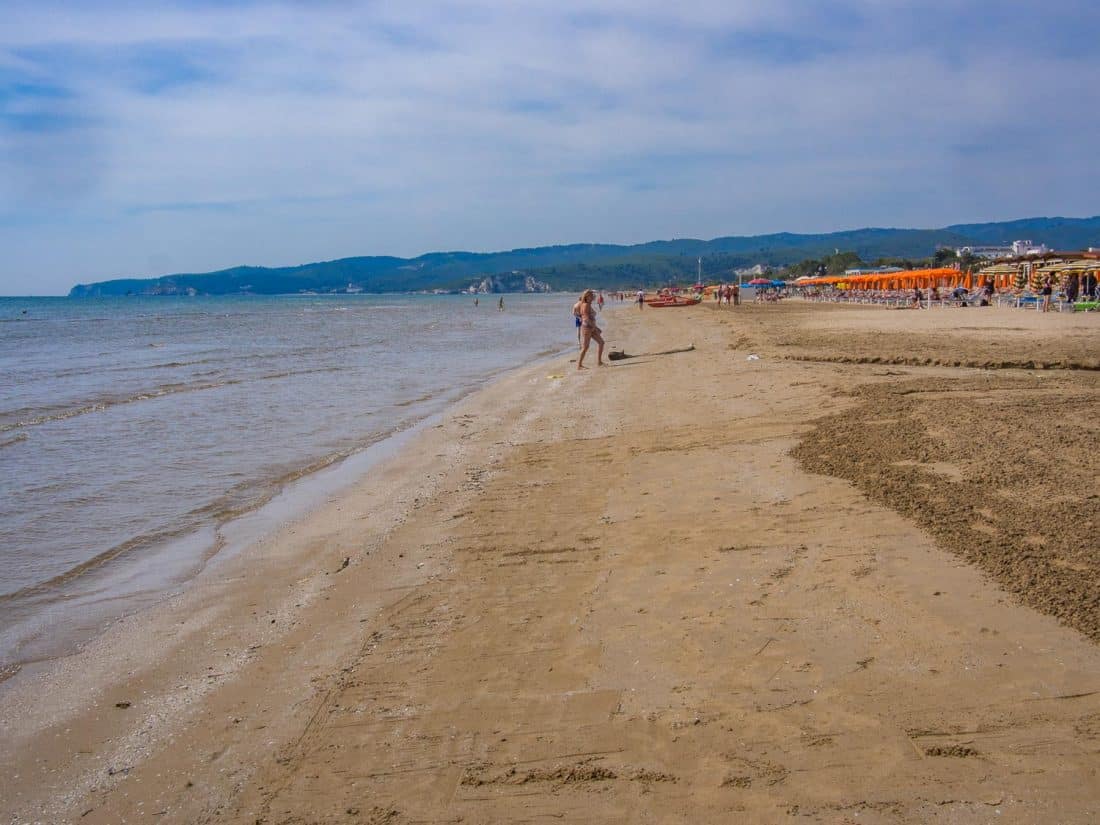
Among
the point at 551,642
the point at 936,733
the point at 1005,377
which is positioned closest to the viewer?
the point at 936,733

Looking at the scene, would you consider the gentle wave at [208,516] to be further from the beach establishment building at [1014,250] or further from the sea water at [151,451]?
the beach establishment building at [1014,250]

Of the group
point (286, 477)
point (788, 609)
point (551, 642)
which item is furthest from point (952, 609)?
point (286, 477)

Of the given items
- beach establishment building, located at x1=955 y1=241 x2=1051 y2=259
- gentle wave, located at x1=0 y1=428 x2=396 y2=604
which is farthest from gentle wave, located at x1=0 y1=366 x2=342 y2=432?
beach establishment building, located at x1=955 y1=241 x2=1051 y2=259

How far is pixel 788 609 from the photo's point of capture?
4.08 meters

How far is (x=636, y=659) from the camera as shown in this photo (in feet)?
12.2

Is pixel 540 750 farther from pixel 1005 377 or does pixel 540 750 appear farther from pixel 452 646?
pixel 1005 377

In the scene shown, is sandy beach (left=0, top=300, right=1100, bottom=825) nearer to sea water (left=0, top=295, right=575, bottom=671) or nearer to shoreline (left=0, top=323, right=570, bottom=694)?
shoreline (left=0, top=323, right=570, bottom=694)

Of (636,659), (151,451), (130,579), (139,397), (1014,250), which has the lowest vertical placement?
(130,579)

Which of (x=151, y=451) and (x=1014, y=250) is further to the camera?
(x=1014, y=250)

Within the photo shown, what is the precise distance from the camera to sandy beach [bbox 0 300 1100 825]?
2.83 metres

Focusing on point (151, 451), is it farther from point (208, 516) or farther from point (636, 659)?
point (636, 659)

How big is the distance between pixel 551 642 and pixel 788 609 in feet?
3.99

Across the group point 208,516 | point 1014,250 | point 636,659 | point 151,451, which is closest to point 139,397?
point 151,451

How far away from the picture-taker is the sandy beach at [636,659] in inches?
111
